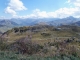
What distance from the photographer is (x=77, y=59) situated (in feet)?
43.6

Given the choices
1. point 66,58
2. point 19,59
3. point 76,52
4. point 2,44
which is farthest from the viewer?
point 2,44

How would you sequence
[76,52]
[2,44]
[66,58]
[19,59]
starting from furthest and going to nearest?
[2,44] → [76,52] → [66,58] → [19,59]

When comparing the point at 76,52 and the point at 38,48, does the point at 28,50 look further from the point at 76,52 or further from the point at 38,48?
the point at 76,52

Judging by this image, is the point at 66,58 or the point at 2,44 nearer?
the point at 66,58

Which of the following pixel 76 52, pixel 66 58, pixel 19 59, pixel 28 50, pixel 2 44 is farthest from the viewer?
pixel 2 44

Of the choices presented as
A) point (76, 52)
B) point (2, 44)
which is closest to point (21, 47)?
point (2, 44)

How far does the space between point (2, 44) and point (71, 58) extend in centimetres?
1036

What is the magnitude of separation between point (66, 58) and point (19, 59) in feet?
9.65

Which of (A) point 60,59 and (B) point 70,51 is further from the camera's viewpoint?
(B) point 70,51

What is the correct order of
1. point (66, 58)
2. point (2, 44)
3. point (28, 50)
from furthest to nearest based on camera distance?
point (2, 44) → point (28, 50) → point (66, 58)

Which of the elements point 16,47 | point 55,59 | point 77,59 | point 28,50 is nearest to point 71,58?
point 77,59

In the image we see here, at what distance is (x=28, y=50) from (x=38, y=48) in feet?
3.41

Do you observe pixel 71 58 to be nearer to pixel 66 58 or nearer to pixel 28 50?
pixel 66 58

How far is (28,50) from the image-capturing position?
60.7 feet
